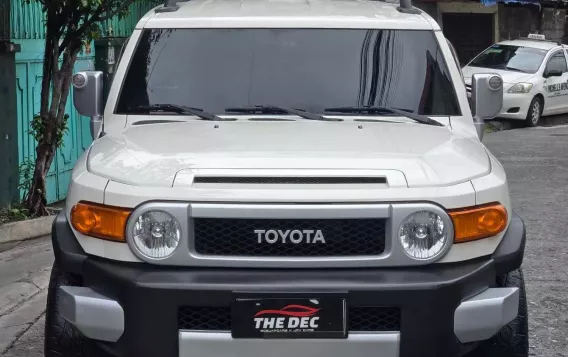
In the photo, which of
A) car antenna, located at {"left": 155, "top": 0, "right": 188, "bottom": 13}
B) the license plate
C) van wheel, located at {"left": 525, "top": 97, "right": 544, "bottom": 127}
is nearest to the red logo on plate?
the license plate

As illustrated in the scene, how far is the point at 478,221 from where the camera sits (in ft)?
12.6

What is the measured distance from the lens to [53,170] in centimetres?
976

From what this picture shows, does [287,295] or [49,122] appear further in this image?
[49,122]

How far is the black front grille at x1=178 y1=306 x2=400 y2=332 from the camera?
3.68 m

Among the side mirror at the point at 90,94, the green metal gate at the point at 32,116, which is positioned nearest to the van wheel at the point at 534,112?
the green metal gate at the point at 32,116

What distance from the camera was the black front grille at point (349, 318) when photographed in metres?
3.68

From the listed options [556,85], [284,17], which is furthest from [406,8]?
[556,85]

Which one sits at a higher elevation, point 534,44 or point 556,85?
point 534,44

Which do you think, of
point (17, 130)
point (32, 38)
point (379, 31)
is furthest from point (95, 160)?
point (32, 38)

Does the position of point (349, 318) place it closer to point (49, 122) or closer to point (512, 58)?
point (49, 122)

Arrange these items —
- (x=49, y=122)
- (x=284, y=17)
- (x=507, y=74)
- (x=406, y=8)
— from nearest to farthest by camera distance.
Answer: (x=284, y=17)
(x=406, y=8)
(x=49, y=122)
(x=507, y=74)

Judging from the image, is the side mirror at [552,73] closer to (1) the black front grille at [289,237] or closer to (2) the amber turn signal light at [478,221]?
(2) the amber turn signal light at [478,221]

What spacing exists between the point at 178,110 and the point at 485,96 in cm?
159

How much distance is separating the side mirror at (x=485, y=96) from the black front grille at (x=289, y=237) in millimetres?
1536
